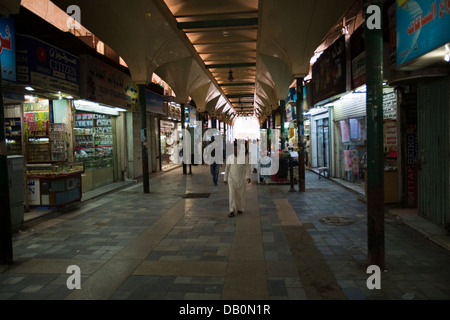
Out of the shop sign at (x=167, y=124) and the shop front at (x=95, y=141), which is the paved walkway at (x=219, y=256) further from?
the shop sign at (x=167, y=124)

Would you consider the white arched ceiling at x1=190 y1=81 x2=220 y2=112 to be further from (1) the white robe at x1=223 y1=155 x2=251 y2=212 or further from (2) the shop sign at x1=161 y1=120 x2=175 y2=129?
(1) the white robe at x1=223 y1=155 x2=251 y2=212

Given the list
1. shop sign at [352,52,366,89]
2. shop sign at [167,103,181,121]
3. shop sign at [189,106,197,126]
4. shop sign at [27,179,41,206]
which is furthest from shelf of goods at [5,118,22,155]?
shop sign at [189,106,197,126]

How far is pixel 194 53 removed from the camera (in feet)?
47.8

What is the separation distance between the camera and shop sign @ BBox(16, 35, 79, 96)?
22.2ft

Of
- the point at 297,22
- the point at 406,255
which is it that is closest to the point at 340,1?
the point at 297,22

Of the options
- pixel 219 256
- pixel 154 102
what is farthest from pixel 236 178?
pixel 154 102

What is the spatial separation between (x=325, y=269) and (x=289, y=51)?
825 cm

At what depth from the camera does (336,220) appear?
6.57m

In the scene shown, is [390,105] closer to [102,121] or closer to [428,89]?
[428,89]

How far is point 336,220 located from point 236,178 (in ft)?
7.34

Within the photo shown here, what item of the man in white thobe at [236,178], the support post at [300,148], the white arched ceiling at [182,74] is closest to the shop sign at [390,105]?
the support post at [300,148]

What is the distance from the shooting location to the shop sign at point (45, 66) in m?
6.76

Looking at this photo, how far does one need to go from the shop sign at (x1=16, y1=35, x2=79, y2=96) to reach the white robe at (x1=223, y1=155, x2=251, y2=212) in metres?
4.42

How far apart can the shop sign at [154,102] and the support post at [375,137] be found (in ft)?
36.9
